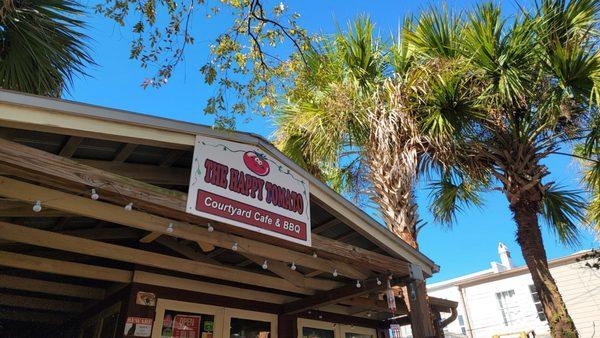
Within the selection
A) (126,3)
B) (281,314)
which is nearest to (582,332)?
(281,314)

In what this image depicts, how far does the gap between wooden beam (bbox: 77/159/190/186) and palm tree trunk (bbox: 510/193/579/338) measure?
19.7ft

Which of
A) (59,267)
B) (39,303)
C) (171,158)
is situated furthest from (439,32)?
(39,303)

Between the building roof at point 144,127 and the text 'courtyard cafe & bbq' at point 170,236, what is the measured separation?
12 millimetres

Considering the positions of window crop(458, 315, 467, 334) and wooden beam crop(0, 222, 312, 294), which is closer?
wooden beam crop(0, 222, 312, 294)

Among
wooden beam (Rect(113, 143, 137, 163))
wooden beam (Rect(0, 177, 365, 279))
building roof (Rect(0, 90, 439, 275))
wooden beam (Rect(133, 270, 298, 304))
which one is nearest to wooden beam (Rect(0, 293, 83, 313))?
wooden beam (Rect(133, 270, 298, 304))

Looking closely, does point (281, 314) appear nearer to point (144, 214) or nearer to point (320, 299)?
point (320, 299)

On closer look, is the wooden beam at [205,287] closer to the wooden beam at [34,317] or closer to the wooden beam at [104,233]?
the wooden beam at [104,233]

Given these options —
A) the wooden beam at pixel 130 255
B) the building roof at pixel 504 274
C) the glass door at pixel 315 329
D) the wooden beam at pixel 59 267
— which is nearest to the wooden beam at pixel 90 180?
the wooden beam at pixel 130 255

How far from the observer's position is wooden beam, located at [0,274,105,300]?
18.4 feet

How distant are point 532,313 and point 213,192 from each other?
64.6 feet

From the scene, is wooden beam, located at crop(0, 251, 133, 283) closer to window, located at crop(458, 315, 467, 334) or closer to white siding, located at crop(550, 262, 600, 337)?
white siding, located at crop(550, 262, 600, 337)

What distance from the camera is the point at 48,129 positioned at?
10.6ft

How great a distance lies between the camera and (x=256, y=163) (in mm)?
4543

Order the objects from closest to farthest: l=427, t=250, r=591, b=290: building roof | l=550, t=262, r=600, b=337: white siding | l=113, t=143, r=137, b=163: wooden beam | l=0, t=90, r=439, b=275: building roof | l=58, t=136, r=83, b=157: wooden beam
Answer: l=0, t=90, r=439, b=275: building roof, l=58, t=136, r=83, b=157: wooden beam, l=113, t=143, r=137, b=163: wooden beam, l=550, t=262, r=600, b=337: white siding, l=427, t=250, r=591, b=290: building roof
